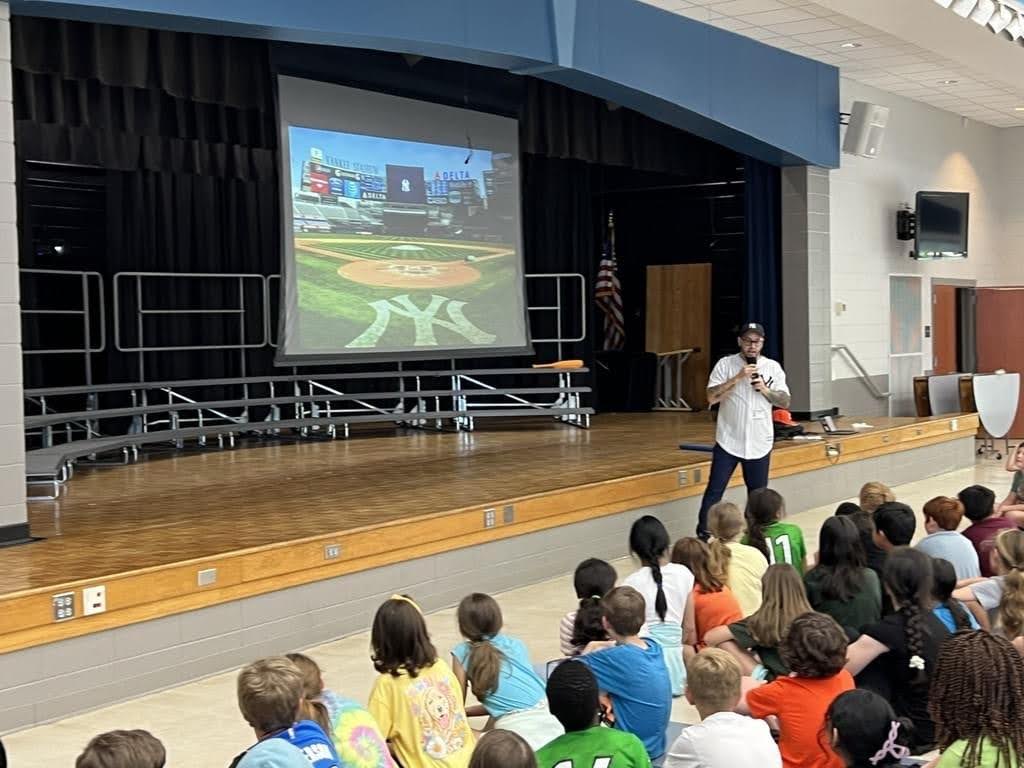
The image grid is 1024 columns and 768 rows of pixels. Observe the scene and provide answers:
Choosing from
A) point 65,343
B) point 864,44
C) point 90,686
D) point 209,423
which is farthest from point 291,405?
point 90,686

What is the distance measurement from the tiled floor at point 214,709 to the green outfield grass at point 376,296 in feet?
10.3

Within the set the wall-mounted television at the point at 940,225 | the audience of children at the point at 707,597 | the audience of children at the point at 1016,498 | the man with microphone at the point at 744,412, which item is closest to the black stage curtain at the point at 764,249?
the wall-mounted television at the point at 940,225

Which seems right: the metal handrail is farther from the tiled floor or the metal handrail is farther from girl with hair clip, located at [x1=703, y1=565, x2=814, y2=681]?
girl with hair clip, located at [x1=703, y1=565, x2=814, y2=681]

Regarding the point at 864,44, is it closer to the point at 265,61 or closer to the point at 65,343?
the point at 265,61

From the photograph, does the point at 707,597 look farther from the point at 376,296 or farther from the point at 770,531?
the point at 376,296

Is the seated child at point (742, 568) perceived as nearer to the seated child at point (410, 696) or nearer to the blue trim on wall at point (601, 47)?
the seated child at point (410, 696)

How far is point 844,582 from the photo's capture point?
4.21 m

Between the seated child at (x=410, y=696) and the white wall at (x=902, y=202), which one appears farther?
the white wall at (x=902, y=202)

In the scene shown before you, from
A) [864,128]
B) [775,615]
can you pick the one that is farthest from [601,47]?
[775,615]

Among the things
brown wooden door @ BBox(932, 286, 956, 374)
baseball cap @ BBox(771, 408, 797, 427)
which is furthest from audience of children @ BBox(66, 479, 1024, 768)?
brown wooden door @ BBox(932, 286, 956, 374)

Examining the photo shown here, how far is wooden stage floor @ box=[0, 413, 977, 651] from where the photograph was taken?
5.19 meters

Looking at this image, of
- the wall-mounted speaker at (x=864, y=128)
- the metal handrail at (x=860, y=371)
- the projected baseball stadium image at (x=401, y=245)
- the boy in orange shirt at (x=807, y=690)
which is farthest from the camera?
the metal handrail at (x=860, y=371)

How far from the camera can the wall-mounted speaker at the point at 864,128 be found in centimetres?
1165

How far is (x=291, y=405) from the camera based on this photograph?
11.6 metres
